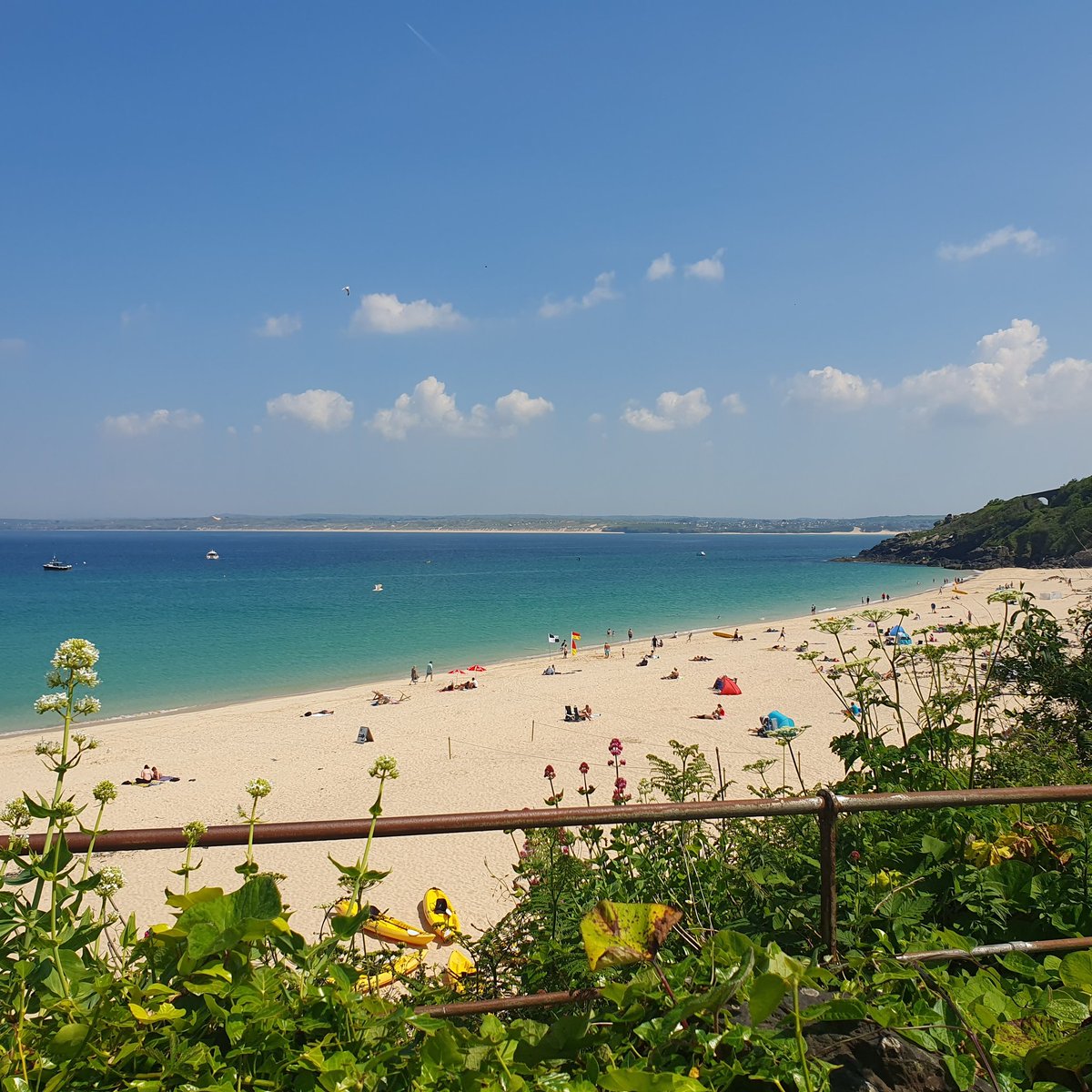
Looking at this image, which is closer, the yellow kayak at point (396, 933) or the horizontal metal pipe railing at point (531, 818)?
the horizontal metal pipe railing at point (531, 818)

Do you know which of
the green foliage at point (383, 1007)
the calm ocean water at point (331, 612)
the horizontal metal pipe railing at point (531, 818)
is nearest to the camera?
the green foliage at point (383, 1007)

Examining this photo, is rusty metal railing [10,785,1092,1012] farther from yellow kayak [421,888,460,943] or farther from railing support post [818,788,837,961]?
yellow kayak [421,888,460,943]

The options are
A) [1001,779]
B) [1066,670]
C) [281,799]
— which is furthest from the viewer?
[281,799]

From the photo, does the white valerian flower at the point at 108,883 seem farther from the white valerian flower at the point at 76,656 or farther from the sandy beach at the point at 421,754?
the sandy beach at the point at 421,754

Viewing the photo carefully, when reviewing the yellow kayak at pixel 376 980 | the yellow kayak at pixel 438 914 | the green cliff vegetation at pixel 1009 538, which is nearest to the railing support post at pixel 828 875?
the yellow kayak at pixel 376 980

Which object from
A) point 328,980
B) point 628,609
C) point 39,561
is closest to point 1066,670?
point 328,980

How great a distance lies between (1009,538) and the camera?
281ft

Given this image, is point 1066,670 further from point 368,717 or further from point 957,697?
point 368,717

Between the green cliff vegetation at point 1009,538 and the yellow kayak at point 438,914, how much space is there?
207 ft

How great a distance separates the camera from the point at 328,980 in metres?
1.62

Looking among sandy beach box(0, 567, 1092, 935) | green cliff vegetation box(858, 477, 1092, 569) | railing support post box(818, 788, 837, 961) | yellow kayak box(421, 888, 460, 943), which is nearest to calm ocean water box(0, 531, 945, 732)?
sandy beach box(0, 567, 1092, 935)

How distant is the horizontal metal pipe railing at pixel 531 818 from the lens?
5.73ft

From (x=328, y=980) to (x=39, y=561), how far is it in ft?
478

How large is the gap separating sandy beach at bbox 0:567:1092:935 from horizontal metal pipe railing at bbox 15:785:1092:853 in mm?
4403
